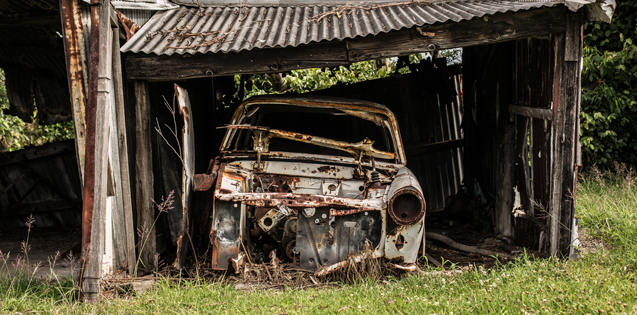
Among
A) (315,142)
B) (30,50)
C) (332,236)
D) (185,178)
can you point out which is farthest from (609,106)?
(30,50)

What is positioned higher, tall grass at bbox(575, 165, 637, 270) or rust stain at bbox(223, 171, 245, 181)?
rust stain at bbox(223, 171, 245, 181)

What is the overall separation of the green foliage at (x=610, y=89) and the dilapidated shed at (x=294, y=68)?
2.11m

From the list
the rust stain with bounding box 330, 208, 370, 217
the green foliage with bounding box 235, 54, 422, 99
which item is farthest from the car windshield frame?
the green foliage with bounding box 235, 54, 422, 99

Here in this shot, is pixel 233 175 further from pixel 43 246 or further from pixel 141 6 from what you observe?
pixel 43 246

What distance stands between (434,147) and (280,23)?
326 cm

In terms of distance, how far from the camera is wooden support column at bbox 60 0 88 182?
3.74m

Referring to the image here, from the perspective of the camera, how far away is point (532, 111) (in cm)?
470

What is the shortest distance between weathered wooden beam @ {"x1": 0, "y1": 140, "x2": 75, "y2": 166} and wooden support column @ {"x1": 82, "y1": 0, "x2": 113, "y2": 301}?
310 cm

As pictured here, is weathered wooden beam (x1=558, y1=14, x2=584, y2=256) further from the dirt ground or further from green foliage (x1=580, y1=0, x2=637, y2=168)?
the dirt ground

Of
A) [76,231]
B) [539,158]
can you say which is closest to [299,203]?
[539,158]

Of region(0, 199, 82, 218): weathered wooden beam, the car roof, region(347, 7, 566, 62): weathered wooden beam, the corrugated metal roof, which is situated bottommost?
region(0, 199, 82, 218): weathered wooden beam

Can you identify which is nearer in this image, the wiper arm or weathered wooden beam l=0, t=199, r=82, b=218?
the wiper arm

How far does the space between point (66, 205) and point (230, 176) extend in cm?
355

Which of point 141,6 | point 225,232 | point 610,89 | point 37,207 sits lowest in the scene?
point 37,207
